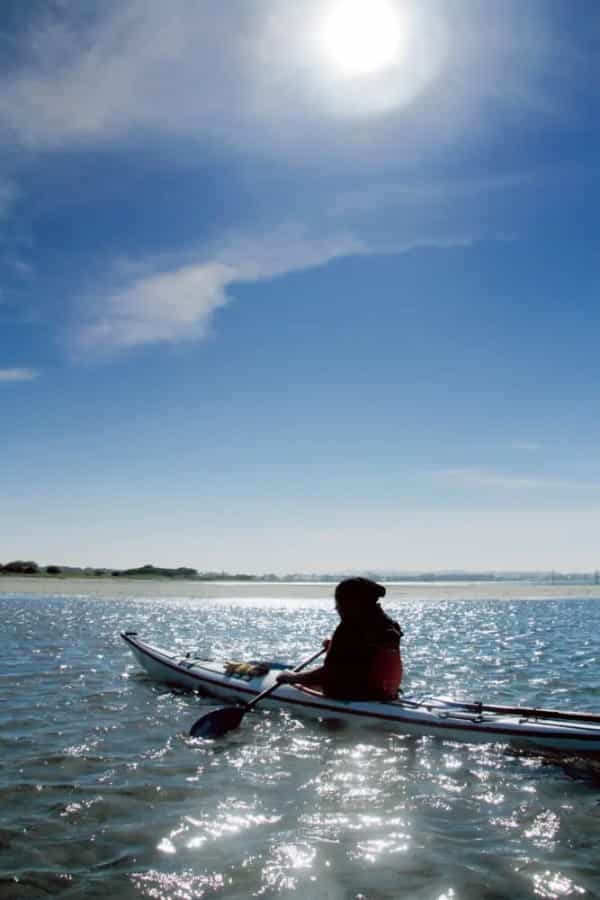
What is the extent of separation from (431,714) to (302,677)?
2.08 m

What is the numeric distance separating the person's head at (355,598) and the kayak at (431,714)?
138cm

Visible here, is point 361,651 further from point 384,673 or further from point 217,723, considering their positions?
point 217,723

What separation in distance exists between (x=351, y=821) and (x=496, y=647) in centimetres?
1747

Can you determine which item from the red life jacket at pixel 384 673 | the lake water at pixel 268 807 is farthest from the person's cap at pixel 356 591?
the lake water at pixel 268 807

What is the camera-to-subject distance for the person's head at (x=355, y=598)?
9703mm

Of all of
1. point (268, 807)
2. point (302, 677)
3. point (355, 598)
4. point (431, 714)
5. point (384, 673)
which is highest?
point (355, 598)

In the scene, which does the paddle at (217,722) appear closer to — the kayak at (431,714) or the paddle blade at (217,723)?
the paddle blade at (217,723)

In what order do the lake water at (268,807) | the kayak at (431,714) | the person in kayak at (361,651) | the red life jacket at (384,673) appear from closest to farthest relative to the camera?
the lake water at (268,807) → the kayak at (431,714) → the person in kayak at (361,651) → the red life jacket at (384,673)

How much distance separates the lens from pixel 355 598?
971 centimetres

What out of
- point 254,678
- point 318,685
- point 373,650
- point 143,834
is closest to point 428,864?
point 143,834

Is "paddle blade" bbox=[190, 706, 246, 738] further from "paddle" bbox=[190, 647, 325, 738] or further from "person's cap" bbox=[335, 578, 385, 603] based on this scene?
"person's cap" bbox=[335, 578, 385, 603]

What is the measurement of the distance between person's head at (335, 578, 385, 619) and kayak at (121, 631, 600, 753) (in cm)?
138

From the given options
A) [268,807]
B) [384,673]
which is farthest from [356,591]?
[268,807]

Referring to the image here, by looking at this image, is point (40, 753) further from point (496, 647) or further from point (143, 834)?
point (496, 647)
